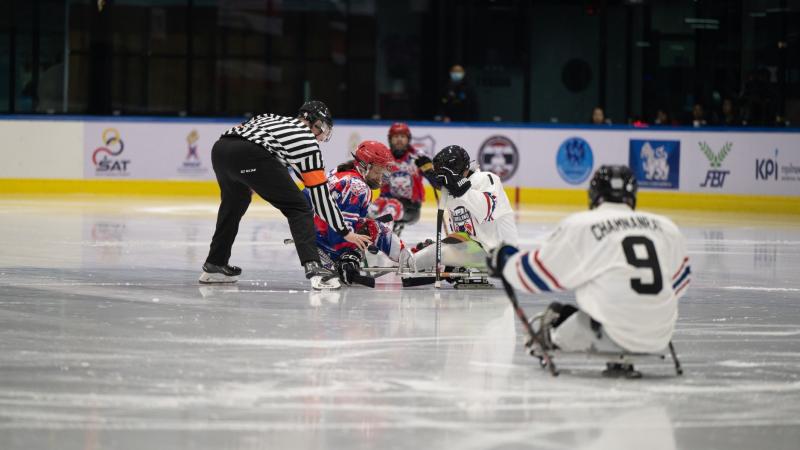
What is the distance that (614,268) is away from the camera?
226 inches

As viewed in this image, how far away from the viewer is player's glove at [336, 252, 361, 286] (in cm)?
940

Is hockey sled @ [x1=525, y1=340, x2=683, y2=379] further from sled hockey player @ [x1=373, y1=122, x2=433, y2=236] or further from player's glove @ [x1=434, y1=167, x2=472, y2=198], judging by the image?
sled hockey player @ [x1=373, y1=122, x2=433, y2=236]

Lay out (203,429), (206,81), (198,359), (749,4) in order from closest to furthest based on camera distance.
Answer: (203,429)
(198,359)
(749,4)
(206,81)

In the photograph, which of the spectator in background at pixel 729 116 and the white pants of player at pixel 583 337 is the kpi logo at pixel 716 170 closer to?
the spectator in background at pixel 729 116

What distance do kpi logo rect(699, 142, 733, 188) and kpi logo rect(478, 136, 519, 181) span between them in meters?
2.62

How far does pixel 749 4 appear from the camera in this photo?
21.3 m

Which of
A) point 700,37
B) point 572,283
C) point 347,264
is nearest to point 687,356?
point 572,283

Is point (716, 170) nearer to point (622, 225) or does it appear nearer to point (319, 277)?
point (319, 277)

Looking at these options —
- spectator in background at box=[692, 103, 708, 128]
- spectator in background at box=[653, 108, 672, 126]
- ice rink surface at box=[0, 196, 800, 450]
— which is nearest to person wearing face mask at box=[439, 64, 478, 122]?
spectator in background at box=[653, 108, 672, 126]

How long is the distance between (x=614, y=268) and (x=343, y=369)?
1.34 m

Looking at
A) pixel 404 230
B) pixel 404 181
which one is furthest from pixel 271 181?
pixel 404 230

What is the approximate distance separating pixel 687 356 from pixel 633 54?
51.7 ft

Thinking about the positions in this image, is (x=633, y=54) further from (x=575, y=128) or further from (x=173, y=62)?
(x=173, y=62)

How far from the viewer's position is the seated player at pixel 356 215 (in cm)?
945
